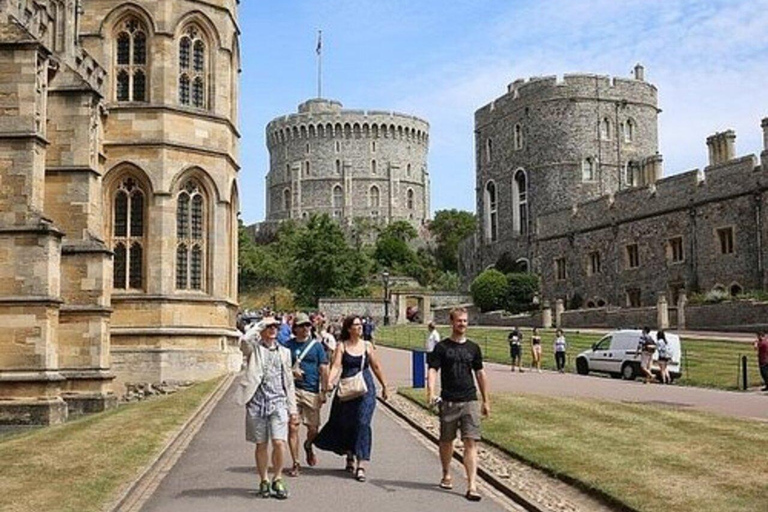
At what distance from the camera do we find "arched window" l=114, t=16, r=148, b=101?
27.5 m

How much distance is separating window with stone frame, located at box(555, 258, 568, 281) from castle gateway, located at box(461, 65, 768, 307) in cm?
7

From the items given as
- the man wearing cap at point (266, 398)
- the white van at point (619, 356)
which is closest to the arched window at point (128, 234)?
the white van at point (619, 356)

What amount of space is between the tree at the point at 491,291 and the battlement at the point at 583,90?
538 inches

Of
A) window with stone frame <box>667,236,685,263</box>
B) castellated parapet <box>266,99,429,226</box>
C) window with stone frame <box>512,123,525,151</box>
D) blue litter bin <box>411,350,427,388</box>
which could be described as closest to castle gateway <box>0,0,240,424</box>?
blue litter bin <box>411,350,427,388</box>

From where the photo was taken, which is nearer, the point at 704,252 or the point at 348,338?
the point at 348,338

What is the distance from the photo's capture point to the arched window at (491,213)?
72.8 metres

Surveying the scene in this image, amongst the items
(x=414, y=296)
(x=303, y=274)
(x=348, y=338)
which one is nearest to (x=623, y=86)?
(x=414, y=296)

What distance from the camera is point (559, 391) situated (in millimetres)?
22672

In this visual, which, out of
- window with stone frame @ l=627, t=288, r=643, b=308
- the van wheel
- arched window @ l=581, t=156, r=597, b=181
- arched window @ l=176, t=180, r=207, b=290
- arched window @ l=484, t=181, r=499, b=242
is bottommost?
the van wheel

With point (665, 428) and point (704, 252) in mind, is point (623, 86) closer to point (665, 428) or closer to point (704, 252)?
point (704, 252)

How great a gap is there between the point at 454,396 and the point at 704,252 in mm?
40906

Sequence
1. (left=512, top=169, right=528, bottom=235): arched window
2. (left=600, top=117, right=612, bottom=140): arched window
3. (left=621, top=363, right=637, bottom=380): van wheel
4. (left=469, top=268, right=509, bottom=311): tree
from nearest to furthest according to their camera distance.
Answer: (left=621, top=363, right=637, bottom=380): van wheel, (left=469, top=268, right=509, bottom=311): tree, (left=600, top=117, right=612, bottom=140): arched window, (left=512, top=169, right=528, bottom=235): arched window

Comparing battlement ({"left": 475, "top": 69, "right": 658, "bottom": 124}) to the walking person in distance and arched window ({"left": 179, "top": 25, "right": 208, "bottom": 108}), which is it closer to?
arched window ({"left": 179, "top": 25, "right": 208, "bottom": 108})

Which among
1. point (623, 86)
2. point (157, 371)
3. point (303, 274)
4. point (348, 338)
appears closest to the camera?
point (348, 338)
